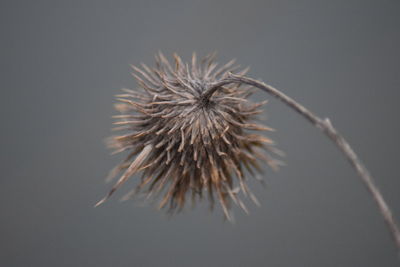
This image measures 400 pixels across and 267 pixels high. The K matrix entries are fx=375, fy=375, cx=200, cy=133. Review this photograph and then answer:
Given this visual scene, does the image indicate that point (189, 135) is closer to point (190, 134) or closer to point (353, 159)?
point (190, 134)

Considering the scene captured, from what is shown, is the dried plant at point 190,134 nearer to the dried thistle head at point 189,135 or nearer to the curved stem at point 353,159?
the dried thistle head at point 189,135

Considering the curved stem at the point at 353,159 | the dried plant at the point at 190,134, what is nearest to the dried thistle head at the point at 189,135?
the dried plant at the point at 190,134

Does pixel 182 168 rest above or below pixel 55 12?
below

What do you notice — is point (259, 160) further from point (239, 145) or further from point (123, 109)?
point (123, 109)

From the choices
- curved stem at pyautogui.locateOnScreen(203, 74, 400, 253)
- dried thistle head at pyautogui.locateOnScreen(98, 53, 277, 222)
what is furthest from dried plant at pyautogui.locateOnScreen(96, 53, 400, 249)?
curved stem at pyautogui.locateOnScreen(203, 74, 400, 253)

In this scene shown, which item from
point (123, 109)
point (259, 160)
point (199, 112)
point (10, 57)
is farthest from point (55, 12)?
point (259, 160)

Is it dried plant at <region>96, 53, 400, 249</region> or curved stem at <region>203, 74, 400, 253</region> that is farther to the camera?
dried plant at <region>96, 53, 400, 249</region>

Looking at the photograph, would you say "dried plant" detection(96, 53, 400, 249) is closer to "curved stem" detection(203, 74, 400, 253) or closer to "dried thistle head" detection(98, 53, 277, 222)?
"dried thistle head" detection(98, 53, 277, 222)

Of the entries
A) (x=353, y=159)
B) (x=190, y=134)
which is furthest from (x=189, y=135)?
(x=353, y=159)

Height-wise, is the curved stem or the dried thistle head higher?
the dried thistle head
